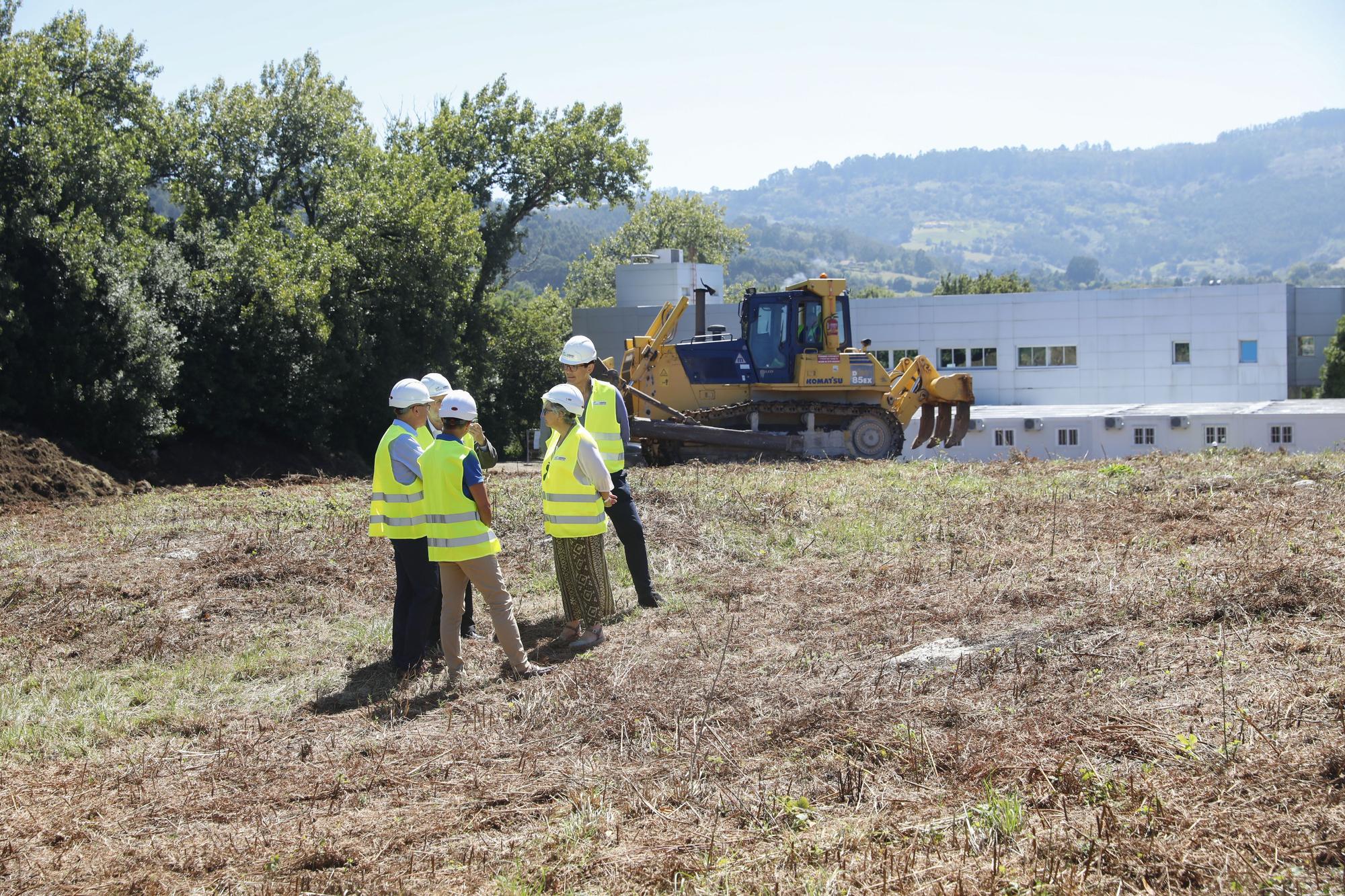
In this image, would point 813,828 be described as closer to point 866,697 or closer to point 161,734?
point 866,697

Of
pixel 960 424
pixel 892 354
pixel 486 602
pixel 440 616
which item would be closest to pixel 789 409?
pixel 960 424

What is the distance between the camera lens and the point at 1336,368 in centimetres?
5119

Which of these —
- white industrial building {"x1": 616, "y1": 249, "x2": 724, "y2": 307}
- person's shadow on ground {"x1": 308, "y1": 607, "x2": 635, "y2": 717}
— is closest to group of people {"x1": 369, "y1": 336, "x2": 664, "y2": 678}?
person's shadow on ground {"x1": 308, "y1": 607, "x2": 635, "y2": 717}

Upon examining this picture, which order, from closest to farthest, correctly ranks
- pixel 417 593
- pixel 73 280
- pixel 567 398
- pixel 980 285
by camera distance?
pixel 417 593 < pixel 567 398 < pixel 73 280 < pixel 980 285

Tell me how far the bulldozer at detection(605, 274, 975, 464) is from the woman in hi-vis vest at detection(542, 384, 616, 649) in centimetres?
1200

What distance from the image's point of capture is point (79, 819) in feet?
16.4

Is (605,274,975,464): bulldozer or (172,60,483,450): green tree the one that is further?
(172,60,483,450): green tree

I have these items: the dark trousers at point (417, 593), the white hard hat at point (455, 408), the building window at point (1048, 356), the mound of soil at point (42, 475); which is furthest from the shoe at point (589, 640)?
the building window at point (1048, 356)

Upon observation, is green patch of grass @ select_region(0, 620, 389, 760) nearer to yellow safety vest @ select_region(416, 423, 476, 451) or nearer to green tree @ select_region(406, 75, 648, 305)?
yellow safety vest @ select_region(416, 423, 476, 451)

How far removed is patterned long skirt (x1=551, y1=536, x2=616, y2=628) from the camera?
26.9ft

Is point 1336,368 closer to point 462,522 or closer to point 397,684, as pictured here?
point 462,522

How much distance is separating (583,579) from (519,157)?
3276cm

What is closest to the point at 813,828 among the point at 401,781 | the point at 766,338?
the point at 401,781

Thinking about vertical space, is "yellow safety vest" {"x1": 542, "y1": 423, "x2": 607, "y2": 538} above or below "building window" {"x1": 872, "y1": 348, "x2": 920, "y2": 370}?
below
